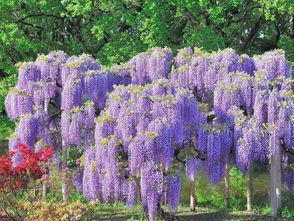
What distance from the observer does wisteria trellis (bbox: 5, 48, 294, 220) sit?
14.3 m

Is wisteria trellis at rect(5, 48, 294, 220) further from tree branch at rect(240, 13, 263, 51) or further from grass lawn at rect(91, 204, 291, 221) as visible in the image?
tree branch at rect(240, 13, 263, 51)

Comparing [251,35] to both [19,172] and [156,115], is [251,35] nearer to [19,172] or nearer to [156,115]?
[156,115]

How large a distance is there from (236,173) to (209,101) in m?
5.54

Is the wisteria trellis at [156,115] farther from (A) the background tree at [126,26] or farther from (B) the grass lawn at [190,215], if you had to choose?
(A) the background tree at [126,26]

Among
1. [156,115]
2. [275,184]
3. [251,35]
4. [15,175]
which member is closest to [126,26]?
[251,35]

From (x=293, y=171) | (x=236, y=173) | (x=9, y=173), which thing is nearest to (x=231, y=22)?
(x=236, y=173)

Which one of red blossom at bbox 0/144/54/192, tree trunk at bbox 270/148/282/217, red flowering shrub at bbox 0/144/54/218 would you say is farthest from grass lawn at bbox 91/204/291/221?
red blossom at bbox 0/144/54/192

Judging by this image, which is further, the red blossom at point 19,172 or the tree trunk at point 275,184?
the tree trunk at point 275,184

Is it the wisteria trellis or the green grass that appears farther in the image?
the green grass

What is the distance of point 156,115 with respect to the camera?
46.7ft

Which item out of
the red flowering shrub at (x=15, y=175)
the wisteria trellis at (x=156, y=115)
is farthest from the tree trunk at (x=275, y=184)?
the red flowering shrub at (x=15, y=175)

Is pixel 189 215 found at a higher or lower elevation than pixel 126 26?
lower

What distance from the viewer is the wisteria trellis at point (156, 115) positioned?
14.3 meters

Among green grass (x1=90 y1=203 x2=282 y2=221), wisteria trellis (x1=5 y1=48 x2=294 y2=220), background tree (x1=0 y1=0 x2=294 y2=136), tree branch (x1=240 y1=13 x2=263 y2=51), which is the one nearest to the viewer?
wisteria trellis (x1=5 y1=48 x2=294 y2=220)
